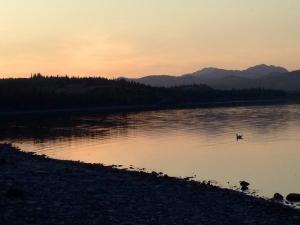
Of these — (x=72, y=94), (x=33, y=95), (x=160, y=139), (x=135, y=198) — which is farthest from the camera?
(x=72, y=94)

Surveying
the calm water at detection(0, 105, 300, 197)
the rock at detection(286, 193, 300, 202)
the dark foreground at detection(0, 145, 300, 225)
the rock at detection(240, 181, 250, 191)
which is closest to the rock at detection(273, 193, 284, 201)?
the rock at detection(286, 193, 300, 202)

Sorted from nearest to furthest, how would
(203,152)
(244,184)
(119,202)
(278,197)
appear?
(119,202) < (278,197) < (244,184) < (203,152)

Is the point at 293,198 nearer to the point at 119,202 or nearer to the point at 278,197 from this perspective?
the point at 278,197

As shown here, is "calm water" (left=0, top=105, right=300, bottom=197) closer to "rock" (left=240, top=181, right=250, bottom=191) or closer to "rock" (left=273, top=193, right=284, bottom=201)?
"rock" (left=240, top=181, right=250, bottom=191)

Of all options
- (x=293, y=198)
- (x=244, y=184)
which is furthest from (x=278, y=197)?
(x=244, y=184)

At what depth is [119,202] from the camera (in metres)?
19.7

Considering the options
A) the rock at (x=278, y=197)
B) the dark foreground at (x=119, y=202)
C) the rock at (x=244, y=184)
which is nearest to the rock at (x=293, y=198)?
the rock at (x=278, y=197)

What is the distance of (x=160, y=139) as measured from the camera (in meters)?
64.4

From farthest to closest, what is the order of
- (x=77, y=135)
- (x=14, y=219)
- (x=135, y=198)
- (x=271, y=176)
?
(x=77, y=135), (x=271, y=176), (x=135, y=198), (x=14, y=219)

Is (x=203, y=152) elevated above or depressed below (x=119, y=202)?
below

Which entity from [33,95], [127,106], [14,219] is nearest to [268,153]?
[14,219]

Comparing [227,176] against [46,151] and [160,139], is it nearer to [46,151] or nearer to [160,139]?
[46,151]

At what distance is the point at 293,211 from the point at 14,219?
39.9ft

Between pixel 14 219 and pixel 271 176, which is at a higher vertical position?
pixel 14 219
